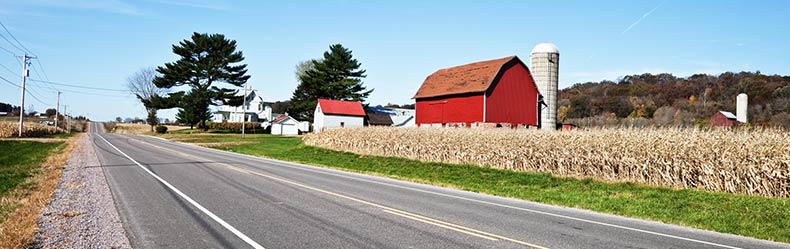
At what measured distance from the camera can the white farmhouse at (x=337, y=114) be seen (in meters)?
61.1

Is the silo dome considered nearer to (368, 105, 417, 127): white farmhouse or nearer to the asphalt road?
(368, 105, 417, 127): white farmhouse

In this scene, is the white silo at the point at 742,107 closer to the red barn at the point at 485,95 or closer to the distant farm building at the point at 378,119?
the red barn at the point at 485,95

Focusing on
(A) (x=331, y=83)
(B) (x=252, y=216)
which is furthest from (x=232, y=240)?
(A) (x=331, y=83)

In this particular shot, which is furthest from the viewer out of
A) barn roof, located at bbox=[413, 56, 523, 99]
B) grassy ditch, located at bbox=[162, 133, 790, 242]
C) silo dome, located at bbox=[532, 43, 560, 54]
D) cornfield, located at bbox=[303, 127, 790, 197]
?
silo dome, located at bbox=[532, 43, 560, 54]

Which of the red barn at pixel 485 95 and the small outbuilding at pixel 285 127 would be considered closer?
the red barn at pixel 485 95

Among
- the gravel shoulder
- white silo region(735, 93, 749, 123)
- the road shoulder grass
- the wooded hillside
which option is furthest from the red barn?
white silo region(735, 93, 749, 123)

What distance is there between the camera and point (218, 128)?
75875 millimetres

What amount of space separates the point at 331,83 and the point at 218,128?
19.4 m

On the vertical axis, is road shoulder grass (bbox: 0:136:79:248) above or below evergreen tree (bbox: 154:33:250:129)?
below

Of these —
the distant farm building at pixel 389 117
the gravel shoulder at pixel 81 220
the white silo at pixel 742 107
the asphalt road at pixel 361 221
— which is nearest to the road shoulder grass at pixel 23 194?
the gravel shoulder at pixel 81 220

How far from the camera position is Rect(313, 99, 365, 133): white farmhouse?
6109 cm

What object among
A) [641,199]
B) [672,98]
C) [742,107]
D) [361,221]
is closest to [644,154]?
[641,199]

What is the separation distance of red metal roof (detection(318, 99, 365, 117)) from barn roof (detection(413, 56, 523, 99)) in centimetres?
2043

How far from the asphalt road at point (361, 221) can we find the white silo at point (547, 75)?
30962mm
